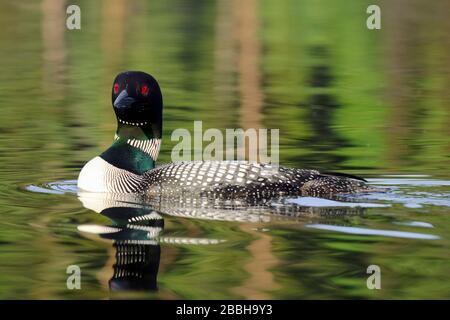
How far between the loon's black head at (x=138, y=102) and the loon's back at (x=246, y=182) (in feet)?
2.03

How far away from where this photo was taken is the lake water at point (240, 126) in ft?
22.7

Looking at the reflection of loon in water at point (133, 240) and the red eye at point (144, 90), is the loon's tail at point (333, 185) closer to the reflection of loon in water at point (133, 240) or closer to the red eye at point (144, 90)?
the reflection of loon in water at point (133, 240)

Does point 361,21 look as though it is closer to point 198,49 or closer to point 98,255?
point 198,49

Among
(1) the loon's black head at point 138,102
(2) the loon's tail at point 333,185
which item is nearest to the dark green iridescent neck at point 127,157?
(1) the loon's black head at point 138,102

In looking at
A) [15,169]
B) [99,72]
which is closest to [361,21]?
[99,72]

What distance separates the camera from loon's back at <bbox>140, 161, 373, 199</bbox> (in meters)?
8.95

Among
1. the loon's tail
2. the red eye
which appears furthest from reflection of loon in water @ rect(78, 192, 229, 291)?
the loon's tail

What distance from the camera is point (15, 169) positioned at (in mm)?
10375

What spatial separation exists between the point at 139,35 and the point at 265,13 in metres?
5.23

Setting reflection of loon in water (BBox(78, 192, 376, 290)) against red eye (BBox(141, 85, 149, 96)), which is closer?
reflection of loon in water (BBox(78, 192, 376, 290))

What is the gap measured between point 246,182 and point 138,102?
107 centimetres

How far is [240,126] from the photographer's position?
1299 centimetres

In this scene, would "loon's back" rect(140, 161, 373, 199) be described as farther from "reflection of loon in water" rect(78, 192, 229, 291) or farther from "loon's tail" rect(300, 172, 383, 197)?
"reflection of loon in water" rect(78, 192, 229, 291)

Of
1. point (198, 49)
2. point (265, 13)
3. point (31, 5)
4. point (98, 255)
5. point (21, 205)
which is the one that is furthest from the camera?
point (31, 5)
